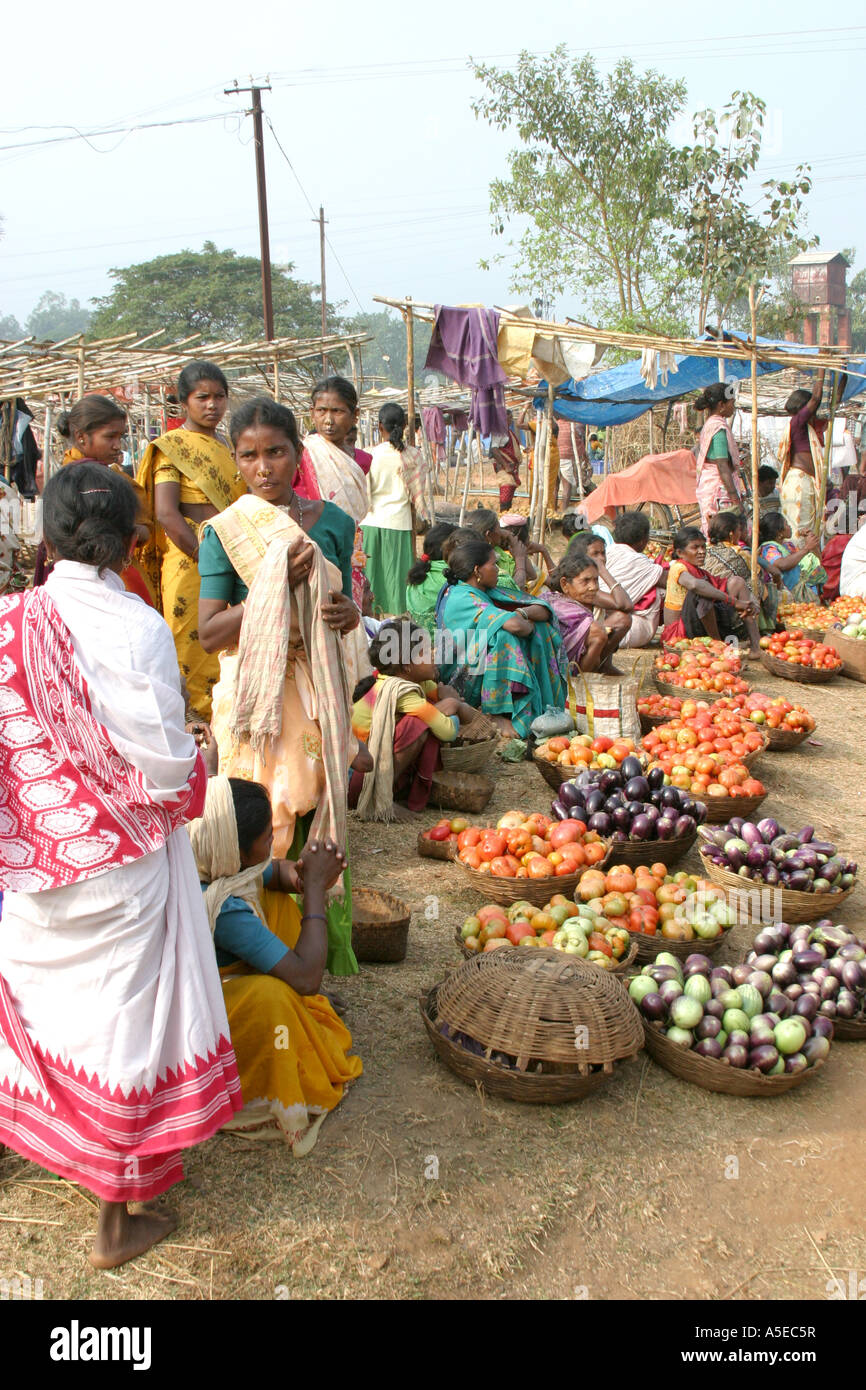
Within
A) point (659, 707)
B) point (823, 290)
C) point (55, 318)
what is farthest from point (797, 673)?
point (55, 318)

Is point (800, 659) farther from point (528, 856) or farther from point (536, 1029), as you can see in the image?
point (536, 1029)

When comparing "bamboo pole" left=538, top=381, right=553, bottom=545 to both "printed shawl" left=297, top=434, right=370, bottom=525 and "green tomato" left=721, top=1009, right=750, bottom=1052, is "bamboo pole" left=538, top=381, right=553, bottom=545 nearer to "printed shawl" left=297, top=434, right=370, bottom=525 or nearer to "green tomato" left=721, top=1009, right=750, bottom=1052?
"printed shawl" left=297, top=434, right=370, bottom=525

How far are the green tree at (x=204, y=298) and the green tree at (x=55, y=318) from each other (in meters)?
79.3

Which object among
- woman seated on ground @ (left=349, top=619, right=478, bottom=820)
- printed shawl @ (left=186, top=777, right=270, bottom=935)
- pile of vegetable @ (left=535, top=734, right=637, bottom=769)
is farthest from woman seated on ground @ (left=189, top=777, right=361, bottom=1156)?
pile of vegetable @ (left=535, top=734, right=637, bottom=769)

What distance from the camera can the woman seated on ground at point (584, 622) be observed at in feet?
21.6

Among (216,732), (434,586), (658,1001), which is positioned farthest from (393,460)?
(658,1001)

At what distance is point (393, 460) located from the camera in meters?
7.28

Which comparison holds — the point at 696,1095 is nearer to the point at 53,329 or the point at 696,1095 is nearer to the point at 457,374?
the point at 457,374

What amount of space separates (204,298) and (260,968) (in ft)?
140

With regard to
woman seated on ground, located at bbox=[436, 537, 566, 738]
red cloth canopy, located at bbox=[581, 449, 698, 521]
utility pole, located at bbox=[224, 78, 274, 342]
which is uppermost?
utility pole, located at bbox=[224, 78, 274, 342]

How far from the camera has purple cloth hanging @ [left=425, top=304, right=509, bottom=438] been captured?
8062mm

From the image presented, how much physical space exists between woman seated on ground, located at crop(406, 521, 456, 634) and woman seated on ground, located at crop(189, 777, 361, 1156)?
408 centimetres

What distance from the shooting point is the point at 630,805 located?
14.3 feet

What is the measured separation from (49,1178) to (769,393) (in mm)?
16271
